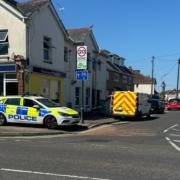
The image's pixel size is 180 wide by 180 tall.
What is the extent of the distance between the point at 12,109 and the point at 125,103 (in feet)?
31.3

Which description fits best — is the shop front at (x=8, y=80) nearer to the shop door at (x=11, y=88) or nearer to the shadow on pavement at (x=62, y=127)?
the shop door at (x=11, y=88)

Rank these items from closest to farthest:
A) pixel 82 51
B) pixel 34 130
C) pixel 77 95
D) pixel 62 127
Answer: pixel 34 130 → pixel 62 127 → pixel 82 51 → pixel 77 95

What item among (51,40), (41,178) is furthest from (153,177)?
(51,40)

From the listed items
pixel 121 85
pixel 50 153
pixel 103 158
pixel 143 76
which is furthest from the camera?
pixel 143 76

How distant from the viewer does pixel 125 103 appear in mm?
27562

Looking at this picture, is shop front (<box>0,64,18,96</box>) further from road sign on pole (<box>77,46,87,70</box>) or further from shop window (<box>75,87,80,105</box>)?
shop window (<box>75,87,80,105</box>)

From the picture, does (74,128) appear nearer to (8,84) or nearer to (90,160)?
(8,84)

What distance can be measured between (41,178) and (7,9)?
18.5 meters

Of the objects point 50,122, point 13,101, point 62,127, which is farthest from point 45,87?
point 50,122

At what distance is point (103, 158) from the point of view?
1076cm

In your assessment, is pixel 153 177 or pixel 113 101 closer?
Answer: pixel 153 177

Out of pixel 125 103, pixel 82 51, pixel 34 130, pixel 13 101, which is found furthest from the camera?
pixel 125 103

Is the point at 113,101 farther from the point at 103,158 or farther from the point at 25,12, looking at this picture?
the point at 103,158

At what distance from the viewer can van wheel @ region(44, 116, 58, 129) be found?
19.4 metres
